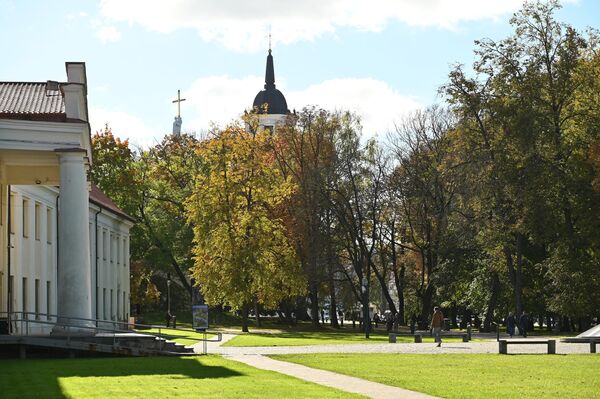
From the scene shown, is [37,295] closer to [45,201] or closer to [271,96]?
[45,201]

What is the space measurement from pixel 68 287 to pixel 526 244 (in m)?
37.8

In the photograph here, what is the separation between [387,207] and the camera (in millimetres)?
75500

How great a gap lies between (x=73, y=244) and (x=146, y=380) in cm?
1258

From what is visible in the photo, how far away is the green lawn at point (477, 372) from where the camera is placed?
21859mm

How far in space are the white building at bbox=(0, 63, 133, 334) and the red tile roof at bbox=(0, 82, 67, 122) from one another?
3cm

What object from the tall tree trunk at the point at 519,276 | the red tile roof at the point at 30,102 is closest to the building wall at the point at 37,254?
the red tile roof at the point at 30,102

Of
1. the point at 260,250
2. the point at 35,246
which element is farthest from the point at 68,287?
the point at 260,250

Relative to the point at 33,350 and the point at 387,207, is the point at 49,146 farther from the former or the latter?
the point at 387,207

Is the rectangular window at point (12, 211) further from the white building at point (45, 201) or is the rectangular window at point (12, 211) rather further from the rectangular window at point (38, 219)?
the rectangular window at point (38, 219)

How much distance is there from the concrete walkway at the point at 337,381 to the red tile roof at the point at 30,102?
32.2 feet

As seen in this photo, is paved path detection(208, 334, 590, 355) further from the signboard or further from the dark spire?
the dark spire

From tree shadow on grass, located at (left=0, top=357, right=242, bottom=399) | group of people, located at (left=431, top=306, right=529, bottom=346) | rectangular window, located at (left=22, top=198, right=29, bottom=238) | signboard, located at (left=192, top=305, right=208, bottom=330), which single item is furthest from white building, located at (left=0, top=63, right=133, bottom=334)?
group of people, located at (left=431, top=306, right=529, bottom=346)

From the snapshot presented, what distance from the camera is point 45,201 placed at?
52.4 metres

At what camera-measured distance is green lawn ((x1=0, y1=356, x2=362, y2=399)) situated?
21359mm
